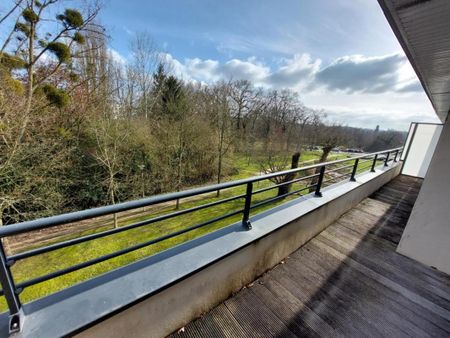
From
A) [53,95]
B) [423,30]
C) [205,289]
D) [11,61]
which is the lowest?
[205,289]

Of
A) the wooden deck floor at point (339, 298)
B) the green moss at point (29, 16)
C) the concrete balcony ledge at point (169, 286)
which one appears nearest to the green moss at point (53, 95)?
the green moss at point (29, 16)

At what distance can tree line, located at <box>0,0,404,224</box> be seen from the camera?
5215 mm

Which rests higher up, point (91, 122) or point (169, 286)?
point (91, 122)

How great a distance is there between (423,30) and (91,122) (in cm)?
941

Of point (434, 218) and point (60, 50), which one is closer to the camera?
point (434, 218)

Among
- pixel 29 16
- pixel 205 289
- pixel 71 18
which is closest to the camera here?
pixel 205 289

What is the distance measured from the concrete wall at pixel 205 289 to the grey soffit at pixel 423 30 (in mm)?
1867

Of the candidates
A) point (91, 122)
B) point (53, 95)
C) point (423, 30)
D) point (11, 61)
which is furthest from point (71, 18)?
point (423, 30)

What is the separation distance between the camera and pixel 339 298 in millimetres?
1786

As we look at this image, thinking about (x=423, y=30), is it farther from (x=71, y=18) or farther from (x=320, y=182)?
(x=71, y=18)

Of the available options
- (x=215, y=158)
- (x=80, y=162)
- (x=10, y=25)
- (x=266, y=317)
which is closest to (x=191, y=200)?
(x=215, y=158)

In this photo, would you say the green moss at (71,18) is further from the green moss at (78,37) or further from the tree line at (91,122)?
the green moss at (78,37)

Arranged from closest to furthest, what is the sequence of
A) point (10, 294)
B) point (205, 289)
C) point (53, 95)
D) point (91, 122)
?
point (10, 294) → point (205, 289) → point (53, 95) → point (91, 122)

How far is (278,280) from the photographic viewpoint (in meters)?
1.95
